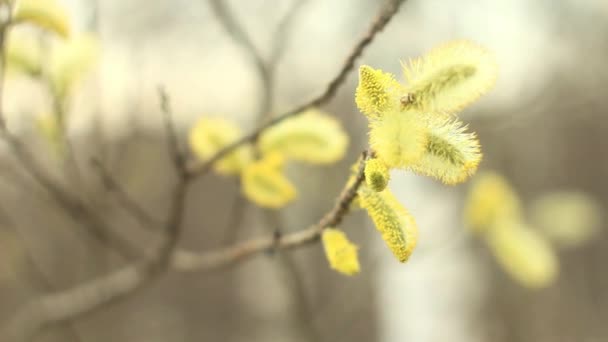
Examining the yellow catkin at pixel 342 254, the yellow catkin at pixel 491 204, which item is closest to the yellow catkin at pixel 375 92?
the yellow catkin at pixel 342 254

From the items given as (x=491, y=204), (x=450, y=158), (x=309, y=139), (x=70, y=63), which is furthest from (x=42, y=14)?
(x=491, y=204)

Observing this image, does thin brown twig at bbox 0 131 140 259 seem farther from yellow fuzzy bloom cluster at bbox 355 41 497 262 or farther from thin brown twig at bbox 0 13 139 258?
yellow fuzzy bloom cluster at bbox 355 41 497 262

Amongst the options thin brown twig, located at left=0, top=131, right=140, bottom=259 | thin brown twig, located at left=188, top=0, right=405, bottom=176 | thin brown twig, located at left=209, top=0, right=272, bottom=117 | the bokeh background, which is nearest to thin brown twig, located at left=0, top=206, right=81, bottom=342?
the bokeh background

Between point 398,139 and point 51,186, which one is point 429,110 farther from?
point 51,186

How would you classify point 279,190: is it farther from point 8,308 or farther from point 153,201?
point 8,308

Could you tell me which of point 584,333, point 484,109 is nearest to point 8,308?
point 484,109

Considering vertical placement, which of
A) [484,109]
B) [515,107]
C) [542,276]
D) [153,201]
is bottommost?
[153,201]

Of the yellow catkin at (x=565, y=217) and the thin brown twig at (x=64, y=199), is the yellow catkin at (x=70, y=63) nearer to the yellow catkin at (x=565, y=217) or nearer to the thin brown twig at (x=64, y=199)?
the thin brown twig at (x=64, y=199)
